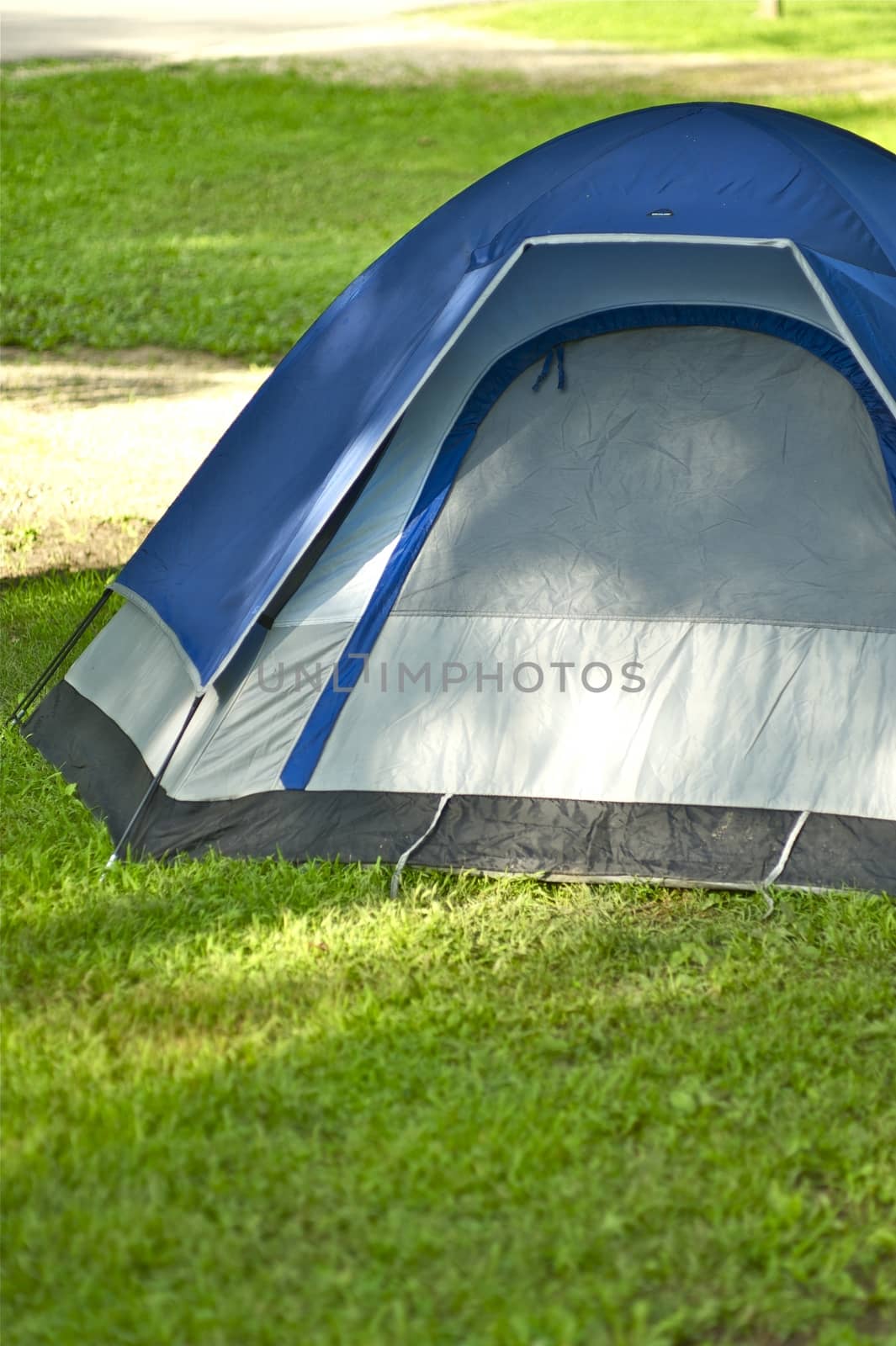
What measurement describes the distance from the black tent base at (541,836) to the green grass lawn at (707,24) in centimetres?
2306

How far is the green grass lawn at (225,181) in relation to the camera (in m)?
11.7

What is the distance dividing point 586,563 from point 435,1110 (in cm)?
160

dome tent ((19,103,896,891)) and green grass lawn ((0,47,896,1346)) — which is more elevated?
dome tent ((19,103,896,891))

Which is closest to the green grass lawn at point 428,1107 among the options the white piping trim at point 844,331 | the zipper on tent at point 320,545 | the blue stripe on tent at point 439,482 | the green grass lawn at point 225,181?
the blue stripe on tent at point 439,482

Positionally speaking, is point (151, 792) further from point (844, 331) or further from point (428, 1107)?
point (844, 331)

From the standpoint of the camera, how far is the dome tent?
3.91 metres

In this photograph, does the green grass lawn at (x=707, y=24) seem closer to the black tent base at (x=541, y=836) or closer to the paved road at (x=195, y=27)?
the paved road at (x=195, y=27)

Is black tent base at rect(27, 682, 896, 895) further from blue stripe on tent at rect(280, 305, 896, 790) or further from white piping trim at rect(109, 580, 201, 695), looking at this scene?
white piping trim at rect(109, 580, 201, 695)

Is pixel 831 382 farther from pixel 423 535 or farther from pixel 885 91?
pixel 885 91

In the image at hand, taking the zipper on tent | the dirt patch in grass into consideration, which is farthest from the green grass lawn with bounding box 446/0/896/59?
the zipper on tent

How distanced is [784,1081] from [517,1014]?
1.98ft

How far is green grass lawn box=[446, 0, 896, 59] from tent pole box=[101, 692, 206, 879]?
2315 cm

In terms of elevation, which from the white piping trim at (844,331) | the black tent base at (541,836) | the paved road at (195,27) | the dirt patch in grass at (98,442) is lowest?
the black tent base at (541,836)

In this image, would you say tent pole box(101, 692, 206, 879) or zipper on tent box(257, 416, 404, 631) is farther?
zipper on tent box(257, 416, 404, 631)
